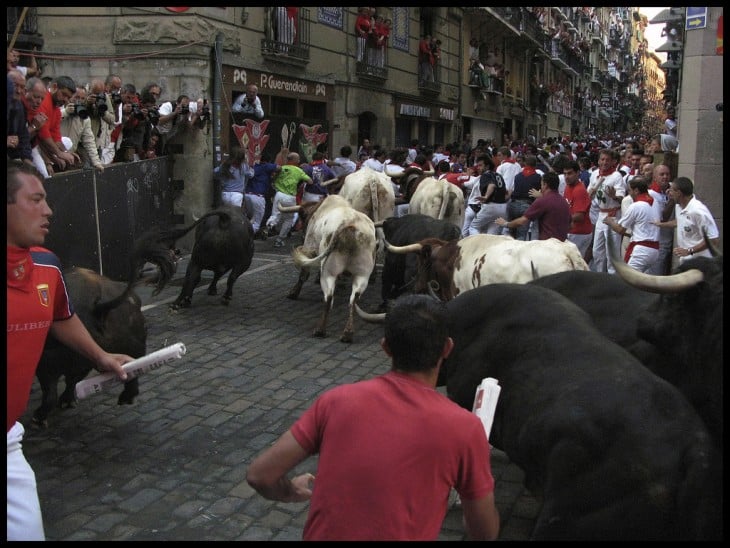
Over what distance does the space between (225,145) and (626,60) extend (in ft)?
317

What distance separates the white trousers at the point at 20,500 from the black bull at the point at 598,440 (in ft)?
6.60

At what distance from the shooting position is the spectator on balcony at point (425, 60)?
89.7 feet

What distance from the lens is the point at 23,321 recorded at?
3096mm

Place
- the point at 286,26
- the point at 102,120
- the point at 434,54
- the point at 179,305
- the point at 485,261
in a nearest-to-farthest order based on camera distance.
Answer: the point at 485,261 → the point at 179,305 → the point at 102,120 → the point at 286,26 → the point at 434,54

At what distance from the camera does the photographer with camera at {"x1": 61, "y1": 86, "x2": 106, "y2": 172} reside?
10.4 meters

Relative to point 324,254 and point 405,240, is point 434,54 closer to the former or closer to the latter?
point 405,240

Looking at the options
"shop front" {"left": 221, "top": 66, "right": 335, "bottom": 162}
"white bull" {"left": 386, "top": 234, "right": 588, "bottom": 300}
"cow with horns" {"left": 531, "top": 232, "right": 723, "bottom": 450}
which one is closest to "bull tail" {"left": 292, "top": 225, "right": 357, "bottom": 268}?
"white bull" {"left": 386, "top": 234, "right": 588, "bottom": 300}

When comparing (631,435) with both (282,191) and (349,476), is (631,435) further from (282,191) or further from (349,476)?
(282,191)

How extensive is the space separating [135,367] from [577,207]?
803 cm

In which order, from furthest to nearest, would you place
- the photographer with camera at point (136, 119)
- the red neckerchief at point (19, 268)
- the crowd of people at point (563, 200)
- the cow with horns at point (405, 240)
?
the photographer with camera at point (136, 119) < the crowd of people at point (563, 200) < the cow with horns at point (405, 240) < the red neckerchief at point (19, 268)

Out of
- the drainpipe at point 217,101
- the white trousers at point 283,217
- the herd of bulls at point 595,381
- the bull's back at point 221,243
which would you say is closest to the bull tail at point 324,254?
the bull's back at point 221,243

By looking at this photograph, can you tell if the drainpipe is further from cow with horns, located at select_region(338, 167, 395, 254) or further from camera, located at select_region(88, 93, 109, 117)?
cow with horns, located at select_region(338, 167, 395, 254)

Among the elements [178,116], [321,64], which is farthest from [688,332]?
[321,64]

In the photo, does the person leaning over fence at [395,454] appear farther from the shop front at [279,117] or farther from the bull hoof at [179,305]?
the shop front at [279,117]
